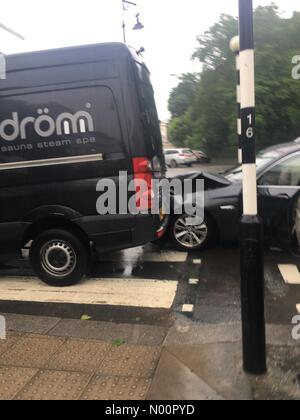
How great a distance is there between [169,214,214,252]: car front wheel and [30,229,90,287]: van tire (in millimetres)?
1608

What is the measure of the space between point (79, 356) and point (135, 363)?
490 mm

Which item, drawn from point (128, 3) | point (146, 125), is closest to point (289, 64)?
point (128, 3)

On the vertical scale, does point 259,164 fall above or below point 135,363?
above

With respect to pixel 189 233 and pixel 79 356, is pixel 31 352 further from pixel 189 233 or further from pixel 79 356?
pixel 189 233

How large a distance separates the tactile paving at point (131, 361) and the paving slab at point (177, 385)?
0.10m

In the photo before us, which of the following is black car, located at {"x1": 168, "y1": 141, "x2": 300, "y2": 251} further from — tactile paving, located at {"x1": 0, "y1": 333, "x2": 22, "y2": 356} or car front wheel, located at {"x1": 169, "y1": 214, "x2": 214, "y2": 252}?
tactile paving, located at {"x1": 0, "y1": 333, "x2": 22, "y2": 356}

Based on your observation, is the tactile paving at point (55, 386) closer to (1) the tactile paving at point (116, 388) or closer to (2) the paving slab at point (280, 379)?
(1) the tactile paving at point (116, 388)

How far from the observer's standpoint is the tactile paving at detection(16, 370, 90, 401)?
3152 mm

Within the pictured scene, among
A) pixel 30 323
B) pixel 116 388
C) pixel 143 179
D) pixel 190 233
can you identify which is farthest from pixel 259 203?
pixel 116 388

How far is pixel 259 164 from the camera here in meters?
6.27

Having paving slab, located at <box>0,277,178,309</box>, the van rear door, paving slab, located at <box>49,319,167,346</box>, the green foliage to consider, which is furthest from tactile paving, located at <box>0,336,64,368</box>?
the green foliage

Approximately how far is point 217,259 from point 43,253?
2.31m

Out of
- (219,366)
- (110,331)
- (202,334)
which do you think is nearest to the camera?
(219,366)

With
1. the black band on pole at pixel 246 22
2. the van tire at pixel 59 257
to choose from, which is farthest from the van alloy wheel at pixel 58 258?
the black band on pole at pixel 246 22
